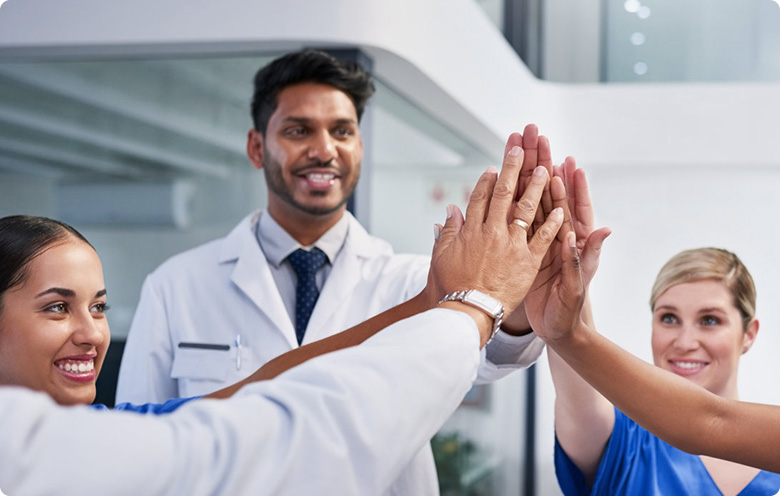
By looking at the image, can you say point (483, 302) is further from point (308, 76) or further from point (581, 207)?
point (308, 76)

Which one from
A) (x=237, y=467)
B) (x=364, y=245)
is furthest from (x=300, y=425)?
(x=364, y=245)

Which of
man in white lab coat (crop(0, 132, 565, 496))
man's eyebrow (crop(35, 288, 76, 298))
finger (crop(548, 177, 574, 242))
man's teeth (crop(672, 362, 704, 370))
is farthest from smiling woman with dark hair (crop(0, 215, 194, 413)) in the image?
man's teeth (crop(672, 362, 704, 370))

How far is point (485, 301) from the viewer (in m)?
1.09

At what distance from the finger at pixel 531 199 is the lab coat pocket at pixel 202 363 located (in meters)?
0.91

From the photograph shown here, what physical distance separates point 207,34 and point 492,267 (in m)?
1.57

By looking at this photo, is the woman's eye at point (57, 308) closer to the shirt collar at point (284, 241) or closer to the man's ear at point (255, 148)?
the shirt collar at point (284, 241)

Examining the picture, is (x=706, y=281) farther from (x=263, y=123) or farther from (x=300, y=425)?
(x=300, y=425)

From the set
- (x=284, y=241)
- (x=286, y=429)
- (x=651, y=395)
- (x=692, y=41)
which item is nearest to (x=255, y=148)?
(x=284, y=241)

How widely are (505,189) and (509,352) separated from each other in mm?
380

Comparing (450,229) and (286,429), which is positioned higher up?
(450,229)

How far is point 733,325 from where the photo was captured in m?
Answer: 1.91

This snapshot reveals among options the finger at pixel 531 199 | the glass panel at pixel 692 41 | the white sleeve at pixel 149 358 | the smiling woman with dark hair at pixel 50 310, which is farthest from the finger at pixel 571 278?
the glass panel at pixel 692 41

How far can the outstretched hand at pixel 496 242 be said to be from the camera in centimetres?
115

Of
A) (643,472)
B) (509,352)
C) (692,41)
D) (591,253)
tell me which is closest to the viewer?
(591,253)
